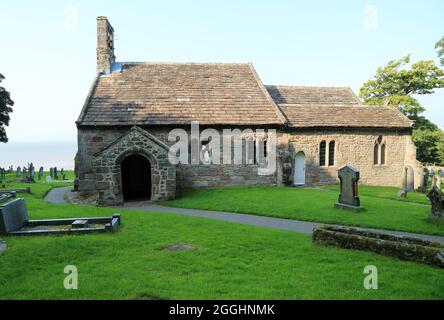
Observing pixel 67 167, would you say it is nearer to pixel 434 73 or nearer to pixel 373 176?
pixel 373 176

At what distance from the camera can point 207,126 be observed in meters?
18.8

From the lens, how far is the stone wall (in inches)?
840

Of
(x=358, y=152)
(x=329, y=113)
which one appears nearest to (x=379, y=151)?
(x=358, y=152)

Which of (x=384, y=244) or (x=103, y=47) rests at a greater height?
(x=103, y=47)

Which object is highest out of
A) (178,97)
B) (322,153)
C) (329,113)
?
(178,97)

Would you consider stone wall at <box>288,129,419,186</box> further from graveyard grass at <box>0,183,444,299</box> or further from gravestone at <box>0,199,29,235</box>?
gravestone at <box>0,199,29,235</box>

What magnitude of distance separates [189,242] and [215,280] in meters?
2.78

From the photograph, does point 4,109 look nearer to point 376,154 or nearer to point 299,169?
point 299,169

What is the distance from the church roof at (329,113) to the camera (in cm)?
2142

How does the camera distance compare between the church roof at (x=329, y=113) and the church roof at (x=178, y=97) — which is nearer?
the church roof at (x=178, y=97)

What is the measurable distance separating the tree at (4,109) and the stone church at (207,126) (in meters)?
12.9

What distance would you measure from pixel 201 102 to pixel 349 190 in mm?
11244

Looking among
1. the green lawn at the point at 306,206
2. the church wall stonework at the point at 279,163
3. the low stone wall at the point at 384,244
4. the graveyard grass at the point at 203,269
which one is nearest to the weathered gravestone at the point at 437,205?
the green lawn at the point at 306,206

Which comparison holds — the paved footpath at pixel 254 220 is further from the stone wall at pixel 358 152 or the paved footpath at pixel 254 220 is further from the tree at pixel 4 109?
the tree at pixel 4 109
